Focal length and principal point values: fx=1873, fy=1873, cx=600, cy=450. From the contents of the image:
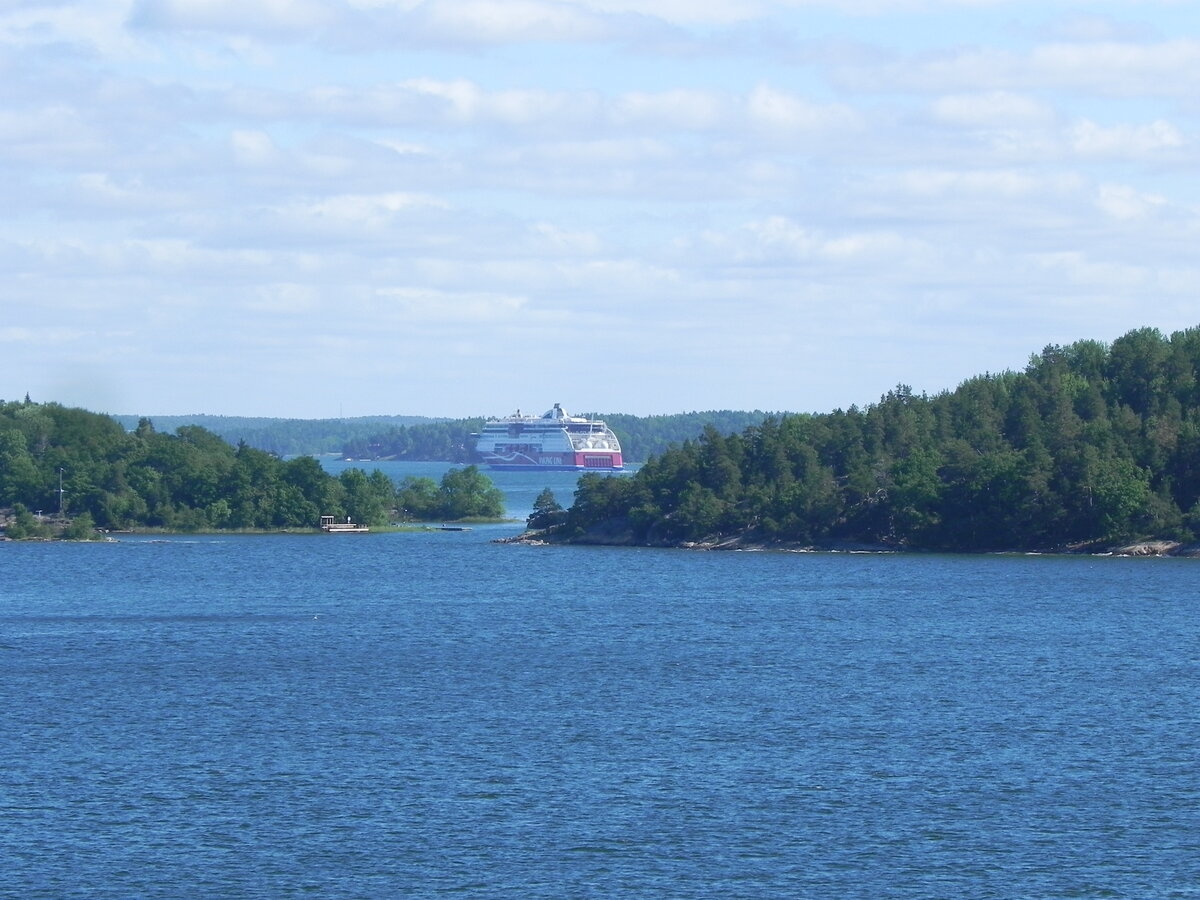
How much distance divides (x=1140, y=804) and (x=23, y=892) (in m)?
23.9

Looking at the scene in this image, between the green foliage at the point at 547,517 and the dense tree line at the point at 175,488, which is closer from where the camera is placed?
the green foliage at the point at 547,517

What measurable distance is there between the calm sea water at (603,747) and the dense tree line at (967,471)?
29.8m

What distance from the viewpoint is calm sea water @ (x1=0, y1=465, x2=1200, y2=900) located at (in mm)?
36594

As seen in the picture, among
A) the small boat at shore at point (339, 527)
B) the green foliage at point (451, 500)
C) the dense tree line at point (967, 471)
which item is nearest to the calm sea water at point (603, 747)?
the dense tree line at point (967, 471)

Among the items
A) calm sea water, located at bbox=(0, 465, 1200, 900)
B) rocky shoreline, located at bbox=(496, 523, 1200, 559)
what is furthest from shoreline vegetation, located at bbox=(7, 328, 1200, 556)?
calm sea water, located at bbox=(0, 465, 1200, 900)

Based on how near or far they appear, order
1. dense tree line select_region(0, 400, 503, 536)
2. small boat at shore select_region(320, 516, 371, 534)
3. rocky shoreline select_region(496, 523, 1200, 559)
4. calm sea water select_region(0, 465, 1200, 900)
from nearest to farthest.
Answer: calm sea water select_region(0, 465, 1200, 900)
rocky shoreline select_region(496, 523, 1200, 559)
small boat at shore select_region(320, 516, 371, 534)
dense tree line select_region(0, 400, 503, 536)

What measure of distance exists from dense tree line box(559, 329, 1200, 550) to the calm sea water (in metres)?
29.8

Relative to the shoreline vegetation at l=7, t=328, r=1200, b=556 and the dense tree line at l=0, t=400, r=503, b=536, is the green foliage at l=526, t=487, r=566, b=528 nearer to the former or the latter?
the shoreline vegetation at l=7, t=328, r=1200, b=556

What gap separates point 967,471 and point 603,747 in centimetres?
8604

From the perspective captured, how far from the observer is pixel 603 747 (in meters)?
49.0

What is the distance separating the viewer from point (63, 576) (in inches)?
4405

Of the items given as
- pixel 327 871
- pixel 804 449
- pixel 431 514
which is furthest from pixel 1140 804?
pixel 431 514

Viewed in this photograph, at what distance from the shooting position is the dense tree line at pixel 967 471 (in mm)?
124062

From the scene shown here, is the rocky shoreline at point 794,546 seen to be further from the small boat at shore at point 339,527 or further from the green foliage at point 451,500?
the green foliage at point 451,500
